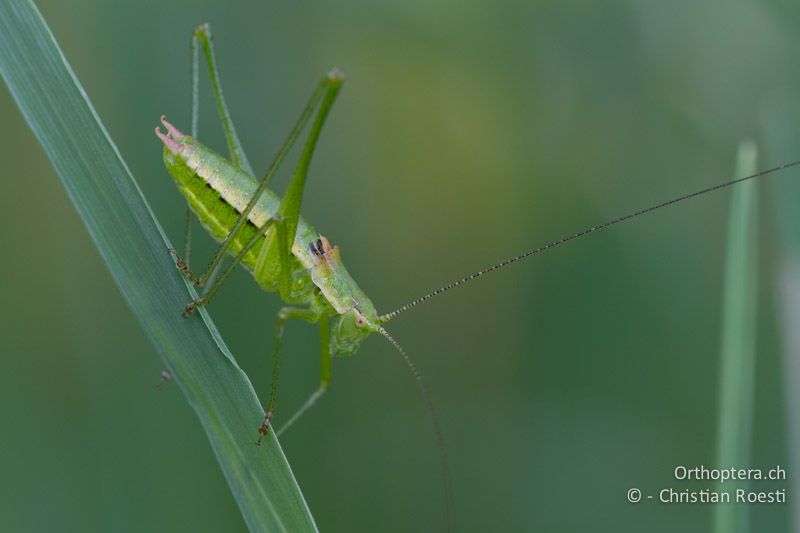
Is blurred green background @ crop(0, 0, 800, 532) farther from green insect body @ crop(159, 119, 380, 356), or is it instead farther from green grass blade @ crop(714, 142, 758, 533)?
green grass blade @ crop(714, 142, 758, 533)

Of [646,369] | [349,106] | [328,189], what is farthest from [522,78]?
[646,369]

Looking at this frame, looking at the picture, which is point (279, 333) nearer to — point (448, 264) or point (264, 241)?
point (264, 241)

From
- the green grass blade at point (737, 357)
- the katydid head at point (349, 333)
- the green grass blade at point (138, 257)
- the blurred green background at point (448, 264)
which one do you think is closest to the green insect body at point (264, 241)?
the katydid head at point (349, 333)

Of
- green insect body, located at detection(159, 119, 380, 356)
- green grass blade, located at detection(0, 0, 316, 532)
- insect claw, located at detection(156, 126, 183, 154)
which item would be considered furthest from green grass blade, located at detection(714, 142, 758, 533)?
insect claw, located at detection(156, 126, 183, 154)

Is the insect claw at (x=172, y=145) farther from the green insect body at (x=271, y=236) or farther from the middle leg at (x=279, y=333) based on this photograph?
the middle leg at (x=279, y=333)

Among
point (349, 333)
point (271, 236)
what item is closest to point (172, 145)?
point (271, 236)

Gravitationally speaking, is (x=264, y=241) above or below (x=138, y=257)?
above

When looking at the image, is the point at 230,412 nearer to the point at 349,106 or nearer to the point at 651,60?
the point at 349,106
